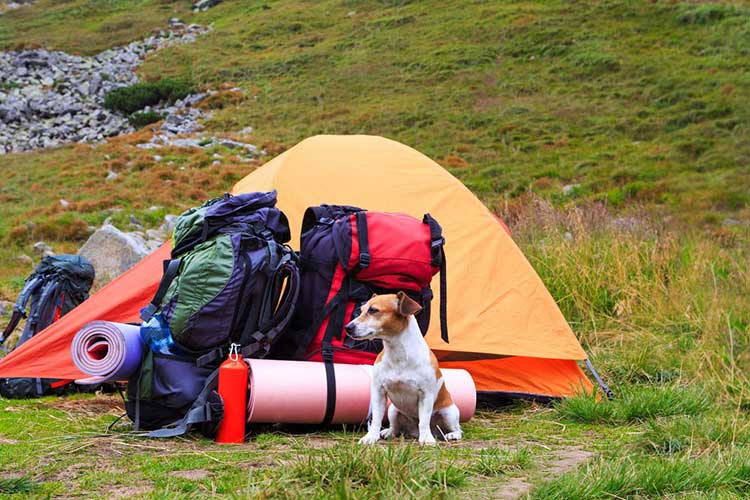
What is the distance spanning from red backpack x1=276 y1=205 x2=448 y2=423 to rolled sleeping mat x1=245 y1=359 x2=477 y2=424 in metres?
0.25

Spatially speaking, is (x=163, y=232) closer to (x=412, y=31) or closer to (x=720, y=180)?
(x=720, y=180)

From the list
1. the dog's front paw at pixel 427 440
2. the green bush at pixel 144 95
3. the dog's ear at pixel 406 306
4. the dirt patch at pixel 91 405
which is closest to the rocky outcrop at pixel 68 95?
the green bush at pixel 144 95

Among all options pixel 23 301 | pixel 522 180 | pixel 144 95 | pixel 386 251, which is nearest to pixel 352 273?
pixel 386 251

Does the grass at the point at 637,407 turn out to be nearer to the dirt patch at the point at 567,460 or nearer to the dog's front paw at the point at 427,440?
the dirt patch at the point at 567,460

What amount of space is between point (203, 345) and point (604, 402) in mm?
2856

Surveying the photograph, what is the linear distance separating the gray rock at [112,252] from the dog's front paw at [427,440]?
7406mm

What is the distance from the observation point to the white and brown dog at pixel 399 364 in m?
4.63

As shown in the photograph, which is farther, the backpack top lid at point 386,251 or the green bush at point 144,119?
the green bush at point 144,119

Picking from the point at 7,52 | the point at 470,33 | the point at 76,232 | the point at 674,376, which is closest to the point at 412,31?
the point at 470,33

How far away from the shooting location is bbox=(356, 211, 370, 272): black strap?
16.8 ft

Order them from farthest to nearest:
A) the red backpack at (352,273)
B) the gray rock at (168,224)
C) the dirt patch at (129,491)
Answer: the gray rock at (168,224) → the red backpack at (352,273) → the dirt patch at (129,491)

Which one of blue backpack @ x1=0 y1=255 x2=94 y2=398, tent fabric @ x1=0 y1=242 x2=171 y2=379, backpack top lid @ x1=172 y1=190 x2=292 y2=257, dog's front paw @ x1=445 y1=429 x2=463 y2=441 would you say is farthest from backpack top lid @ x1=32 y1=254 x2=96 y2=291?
dog's front paw @ x1=445 y1=429 x2=463 y2=441

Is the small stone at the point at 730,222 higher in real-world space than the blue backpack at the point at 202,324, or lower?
lower

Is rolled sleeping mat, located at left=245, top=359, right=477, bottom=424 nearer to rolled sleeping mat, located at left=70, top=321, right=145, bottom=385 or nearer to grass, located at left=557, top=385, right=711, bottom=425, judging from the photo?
rolled sleeping mat, located at left=70, top=321, right=145, bottom=385
